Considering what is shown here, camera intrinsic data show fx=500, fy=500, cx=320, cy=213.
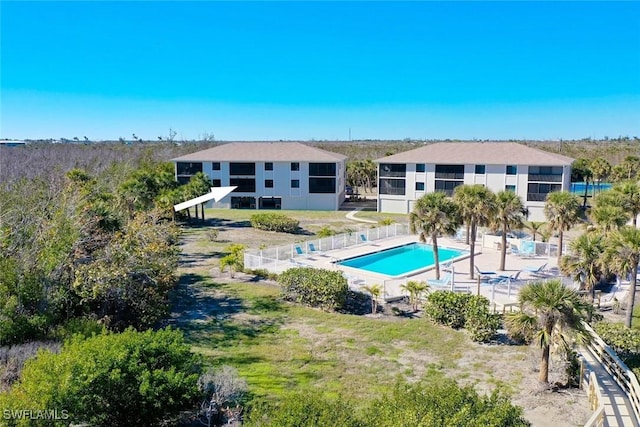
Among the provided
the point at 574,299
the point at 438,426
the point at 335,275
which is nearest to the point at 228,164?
the point at 335,275

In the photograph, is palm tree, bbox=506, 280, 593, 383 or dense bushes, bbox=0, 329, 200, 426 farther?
palm tree, bbox=506, 280, 593, 383

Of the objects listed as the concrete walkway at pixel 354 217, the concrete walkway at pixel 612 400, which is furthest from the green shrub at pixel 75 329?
the concrete walkway at pixel 354 217

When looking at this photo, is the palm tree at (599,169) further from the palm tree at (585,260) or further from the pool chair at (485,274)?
the palm tree at (585,260)

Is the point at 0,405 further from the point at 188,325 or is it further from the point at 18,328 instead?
the point at 188,325

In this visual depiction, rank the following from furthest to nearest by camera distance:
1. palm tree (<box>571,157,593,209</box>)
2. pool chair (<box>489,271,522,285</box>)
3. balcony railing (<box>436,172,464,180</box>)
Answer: palm tree (<box>571,157,593,209</box>)
balcony railing (<box>436,172,464,180</box>)
pool chair (<box>489,271,522,285</box>)

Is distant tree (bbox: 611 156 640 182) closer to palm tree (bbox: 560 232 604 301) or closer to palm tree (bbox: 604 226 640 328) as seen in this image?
palm tree (bbox: 560 232 604 301)

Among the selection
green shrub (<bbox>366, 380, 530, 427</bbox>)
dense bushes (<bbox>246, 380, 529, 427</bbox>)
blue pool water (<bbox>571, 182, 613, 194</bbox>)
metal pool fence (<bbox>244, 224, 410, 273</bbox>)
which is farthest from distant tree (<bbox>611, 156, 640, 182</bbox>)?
dense bushes (<bbox>246, 380, 529, 427</bbox>)
